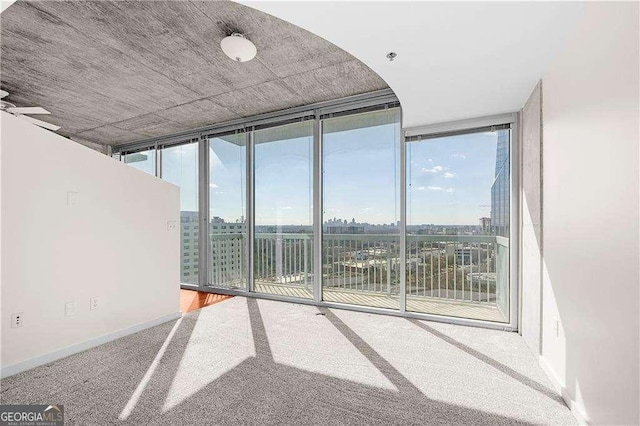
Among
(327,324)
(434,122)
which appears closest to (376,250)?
(327,324)

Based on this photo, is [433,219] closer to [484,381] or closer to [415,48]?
[484,381]

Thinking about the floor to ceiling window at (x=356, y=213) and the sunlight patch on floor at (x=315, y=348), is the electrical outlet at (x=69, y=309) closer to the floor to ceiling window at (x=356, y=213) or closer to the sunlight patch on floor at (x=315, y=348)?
the sunlight patch on floor at (x=315, y=348)

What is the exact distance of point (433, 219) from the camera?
3.55m

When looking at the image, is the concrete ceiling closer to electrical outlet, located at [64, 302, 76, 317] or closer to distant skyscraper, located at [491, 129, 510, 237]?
distant skyscraper, located at [491, 129, 510, 237]

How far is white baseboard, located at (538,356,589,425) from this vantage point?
5.46 feet

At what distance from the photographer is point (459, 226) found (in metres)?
3.46

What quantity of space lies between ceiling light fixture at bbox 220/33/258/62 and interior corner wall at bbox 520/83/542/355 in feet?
7.52

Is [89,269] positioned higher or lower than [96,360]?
higher

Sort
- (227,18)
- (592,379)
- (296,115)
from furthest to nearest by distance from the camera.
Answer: (296,115)
(227,18)
(592,379)

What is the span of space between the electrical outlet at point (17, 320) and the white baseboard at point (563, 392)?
11.8ft

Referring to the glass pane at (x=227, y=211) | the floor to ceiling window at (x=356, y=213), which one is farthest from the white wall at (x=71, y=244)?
the floor to ceiling window at (x=356, y=213)

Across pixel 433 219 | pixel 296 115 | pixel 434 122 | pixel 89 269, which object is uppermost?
pixel 296 115

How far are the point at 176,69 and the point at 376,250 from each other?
2957mm

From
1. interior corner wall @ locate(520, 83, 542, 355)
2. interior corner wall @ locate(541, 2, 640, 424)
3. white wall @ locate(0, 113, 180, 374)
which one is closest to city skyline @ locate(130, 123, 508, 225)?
interior corner wall @ locate(520, 83, 542, 355)
